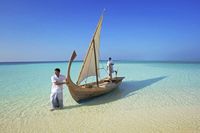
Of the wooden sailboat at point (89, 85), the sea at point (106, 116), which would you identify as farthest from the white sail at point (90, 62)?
the sea at point (106, 116)

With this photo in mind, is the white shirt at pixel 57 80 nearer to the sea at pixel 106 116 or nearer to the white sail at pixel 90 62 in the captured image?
the sea at pixel 106 116

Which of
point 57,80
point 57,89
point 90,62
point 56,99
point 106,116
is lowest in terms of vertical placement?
point 106,116

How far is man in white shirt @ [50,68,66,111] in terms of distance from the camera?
24.8 feet

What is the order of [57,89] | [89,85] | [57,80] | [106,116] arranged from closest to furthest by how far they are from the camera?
[106,116] → [57,80] → [57,89] → [89,85]

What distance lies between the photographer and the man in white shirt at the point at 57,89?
757cm

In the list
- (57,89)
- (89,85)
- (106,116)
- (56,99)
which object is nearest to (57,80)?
(57,89)

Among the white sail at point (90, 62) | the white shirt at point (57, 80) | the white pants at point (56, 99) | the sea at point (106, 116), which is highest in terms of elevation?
the white sail at point (90, 62)

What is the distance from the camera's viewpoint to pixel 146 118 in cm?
645

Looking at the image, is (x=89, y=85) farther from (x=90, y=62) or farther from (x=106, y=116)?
(x=106, y=116)

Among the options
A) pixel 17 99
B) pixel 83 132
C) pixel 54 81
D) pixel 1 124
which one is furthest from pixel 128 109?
pixel 17 99

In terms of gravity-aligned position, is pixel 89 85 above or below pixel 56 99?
above

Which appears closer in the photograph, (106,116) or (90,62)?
(106,116)

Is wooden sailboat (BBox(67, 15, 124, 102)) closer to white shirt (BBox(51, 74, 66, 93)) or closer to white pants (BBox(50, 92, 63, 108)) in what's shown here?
white shirt (BBox(51, 74, 66, 93))

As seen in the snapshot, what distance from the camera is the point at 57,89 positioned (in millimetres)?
7719
